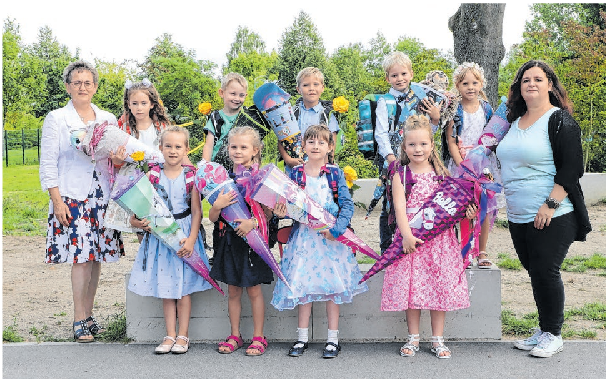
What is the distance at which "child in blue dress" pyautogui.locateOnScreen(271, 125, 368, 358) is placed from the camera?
4.08 meters

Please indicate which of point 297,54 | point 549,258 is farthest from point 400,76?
point 297,54

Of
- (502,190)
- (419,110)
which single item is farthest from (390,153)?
(502,190)

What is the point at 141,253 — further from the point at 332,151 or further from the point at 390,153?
the point at 390,153

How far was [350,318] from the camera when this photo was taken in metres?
4.44

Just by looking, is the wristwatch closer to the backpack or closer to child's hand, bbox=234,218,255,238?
the backpack

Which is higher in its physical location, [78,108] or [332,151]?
[78,108]

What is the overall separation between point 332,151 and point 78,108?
1834mm

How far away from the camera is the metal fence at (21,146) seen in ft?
70.1

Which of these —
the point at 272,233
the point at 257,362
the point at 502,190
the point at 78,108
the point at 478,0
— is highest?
the point at 478,0

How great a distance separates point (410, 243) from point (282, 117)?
55.4 inches

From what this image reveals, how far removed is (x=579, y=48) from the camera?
1559 centimetres

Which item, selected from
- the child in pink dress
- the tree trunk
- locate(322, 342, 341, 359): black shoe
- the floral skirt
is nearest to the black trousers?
the child in pink dress

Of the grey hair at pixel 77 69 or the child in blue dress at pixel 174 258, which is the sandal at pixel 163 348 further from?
the grey hair at pixel 77 69

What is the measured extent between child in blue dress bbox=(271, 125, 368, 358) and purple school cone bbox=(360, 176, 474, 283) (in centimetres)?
23
